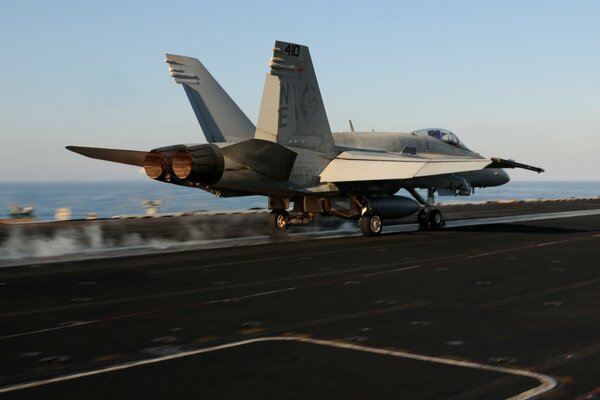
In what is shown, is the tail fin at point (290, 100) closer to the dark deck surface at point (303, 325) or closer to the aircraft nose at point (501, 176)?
the dark deck surface at point (303, 325)

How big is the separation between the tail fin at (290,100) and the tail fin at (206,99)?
3497 mm

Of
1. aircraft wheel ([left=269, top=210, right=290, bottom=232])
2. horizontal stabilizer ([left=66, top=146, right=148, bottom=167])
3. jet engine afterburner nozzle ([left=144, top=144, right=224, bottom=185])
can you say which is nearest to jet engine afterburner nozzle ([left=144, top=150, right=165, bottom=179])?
jet engine afterburner nozzle ([left=144, top=144, right=224, bottom=185])

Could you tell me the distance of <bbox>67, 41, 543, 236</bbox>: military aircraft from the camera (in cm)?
2089

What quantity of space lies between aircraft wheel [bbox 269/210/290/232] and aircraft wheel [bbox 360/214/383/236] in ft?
9.35

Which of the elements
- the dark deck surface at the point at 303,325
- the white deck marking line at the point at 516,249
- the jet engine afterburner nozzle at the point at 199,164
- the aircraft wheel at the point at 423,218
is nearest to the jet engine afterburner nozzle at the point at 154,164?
the jet engine afterburner nozzle at the point at 199,164

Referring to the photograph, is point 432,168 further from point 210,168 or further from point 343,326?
point 343,326

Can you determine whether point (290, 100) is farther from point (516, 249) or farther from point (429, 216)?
point (429, 216)

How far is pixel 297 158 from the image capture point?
22844 millimetres

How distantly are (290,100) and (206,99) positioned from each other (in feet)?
15.4

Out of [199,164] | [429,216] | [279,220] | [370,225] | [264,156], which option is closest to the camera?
[199,164]

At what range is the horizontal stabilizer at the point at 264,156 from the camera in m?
20.6

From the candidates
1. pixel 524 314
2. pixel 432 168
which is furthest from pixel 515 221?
pixel 524 314

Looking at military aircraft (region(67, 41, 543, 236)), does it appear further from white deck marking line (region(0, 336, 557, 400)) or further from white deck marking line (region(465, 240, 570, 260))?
white deck marking line (region(0, 336, 557, 400))

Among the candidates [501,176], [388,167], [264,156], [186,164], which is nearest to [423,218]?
[501,176]
